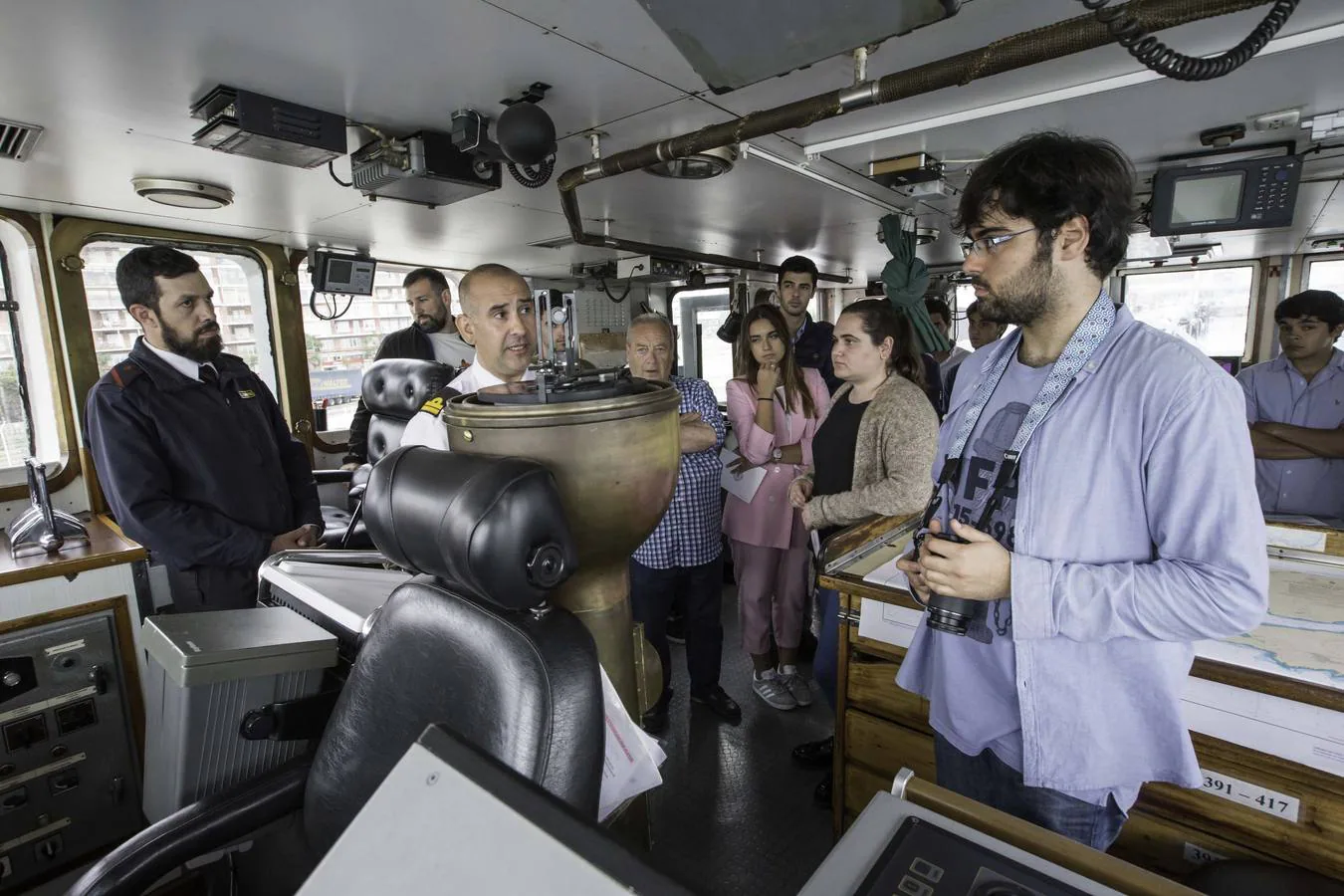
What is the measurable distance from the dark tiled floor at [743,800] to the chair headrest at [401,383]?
6.08 ft

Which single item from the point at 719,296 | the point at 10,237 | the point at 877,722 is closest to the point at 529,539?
the point at 877,722

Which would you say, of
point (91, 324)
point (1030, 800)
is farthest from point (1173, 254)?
point (91, 324)

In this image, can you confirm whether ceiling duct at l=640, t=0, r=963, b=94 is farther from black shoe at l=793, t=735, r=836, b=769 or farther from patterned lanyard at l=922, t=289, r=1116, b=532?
black shoe at l=793, t=735, r=836, b=769

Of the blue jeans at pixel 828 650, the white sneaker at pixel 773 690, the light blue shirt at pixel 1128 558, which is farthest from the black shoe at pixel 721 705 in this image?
the light blue shirt at pixel 1128 558

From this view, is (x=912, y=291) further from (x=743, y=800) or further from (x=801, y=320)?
(x=743, y=800)

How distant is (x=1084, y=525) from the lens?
979 millimetres

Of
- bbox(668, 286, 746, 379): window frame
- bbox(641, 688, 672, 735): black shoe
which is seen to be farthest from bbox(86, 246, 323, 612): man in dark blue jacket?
bbox(668, 286, 746, 379): window frame

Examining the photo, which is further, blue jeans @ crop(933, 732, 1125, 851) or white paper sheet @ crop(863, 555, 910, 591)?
white paper sheet @ crop(863, 555, 910, 591)

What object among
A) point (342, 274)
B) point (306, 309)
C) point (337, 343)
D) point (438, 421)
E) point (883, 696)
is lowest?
point (883, 696)

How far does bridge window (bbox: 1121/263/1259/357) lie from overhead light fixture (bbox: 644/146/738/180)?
20.4ft

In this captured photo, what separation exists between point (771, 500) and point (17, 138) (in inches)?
119

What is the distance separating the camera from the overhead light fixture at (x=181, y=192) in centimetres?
286

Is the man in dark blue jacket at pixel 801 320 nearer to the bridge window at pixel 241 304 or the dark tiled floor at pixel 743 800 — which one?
the dark tiled floor at pixel 743 800

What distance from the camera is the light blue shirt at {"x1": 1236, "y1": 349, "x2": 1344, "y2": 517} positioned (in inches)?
118
